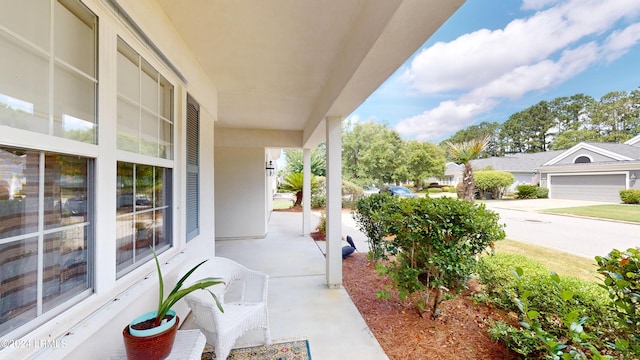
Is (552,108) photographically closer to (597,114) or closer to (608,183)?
(597,114)

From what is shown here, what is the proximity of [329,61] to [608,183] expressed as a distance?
12.8 meters

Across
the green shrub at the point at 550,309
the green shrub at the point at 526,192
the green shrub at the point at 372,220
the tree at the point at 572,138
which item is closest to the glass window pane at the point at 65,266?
the green shrub at the point at 550,309

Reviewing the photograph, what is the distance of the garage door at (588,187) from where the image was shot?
8719 mm

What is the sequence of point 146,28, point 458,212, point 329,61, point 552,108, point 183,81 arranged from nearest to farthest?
1. point 146,28
2. point 458,212
3. point 183,81
4. point 329,61
5. point 552,108

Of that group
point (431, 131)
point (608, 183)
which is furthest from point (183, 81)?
point (431, 131)

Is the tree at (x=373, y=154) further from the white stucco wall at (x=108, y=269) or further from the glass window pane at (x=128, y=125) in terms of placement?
the glass window pane at (x=128, y=125)

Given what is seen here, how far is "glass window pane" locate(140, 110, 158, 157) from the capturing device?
189 centimetres

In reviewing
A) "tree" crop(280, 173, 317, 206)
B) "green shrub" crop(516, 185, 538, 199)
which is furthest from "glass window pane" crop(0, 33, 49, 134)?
"green shrub" crop(516, 185, 538, 199)

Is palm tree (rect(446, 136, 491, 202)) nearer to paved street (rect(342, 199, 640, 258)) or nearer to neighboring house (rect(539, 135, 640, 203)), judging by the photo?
paved street (rect(342, 199, 640, 258))

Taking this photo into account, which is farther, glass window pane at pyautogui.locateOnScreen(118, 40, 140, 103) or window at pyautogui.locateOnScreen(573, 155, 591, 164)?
window at pyautogui.locateOnScreen(573, 155, 591, 164)

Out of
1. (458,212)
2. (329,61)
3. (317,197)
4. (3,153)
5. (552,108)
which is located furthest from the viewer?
(552,108)

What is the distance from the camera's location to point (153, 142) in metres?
2.06

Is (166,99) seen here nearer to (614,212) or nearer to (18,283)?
(18,283)

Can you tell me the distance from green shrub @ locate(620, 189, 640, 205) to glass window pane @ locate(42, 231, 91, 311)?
14.1 meters
